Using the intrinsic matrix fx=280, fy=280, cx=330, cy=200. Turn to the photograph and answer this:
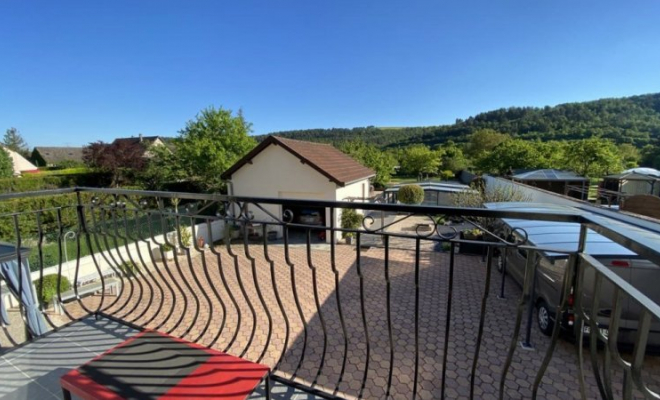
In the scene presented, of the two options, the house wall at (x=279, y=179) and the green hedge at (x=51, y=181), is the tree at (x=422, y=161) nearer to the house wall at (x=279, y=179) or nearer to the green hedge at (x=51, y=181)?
the house wall at (x=279, y=179)

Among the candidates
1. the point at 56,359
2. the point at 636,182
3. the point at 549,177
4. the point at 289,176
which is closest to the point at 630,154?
the point at 636,182

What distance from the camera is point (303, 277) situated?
23.0 ft

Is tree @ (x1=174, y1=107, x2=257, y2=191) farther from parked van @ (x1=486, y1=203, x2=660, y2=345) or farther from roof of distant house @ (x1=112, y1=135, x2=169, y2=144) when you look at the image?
parked van @ (x1=486, y1=203, x2=660, y2=345)

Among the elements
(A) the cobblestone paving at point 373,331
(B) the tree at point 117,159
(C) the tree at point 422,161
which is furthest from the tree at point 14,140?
(C) the tree at point 422,161

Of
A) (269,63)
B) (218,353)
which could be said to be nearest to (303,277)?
(218,353)

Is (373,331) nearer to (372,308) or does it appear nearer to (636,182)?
(372,308)

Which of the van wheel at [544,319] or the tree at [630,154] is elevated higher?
the tree at [630,154]

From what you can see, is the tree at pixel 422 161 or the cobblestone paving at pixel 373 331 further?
the tree at pixel 422 161

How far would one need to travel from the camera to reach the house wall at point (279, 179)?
10.7 m

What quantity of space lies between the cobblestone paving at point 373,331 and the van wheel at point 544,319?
6.4 inches

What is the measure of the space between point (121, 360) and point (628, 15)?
34.1 ft

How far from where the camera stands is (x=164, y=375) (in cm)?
139

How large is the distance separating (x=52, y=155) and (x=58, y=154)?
61cm

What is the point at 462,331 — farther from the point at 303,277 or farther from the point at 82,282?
the point at 82,282
